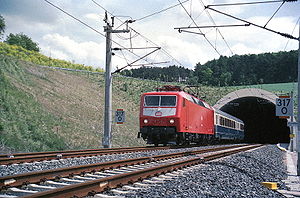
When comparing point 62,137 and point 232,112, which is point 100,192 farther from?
point 232,112

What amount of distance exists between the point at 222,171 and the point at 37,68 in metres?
33.9

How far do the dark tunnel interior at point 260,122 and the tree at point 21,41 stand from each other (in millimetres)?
57732

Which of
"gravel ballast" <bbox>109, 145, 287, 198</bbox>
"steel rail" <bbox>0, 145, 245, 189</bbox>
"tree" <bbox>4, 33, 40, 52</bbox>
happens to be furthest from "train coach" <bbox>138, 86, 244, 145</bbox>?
"tree" <bbox>4, 33, 40, 52</bbox>

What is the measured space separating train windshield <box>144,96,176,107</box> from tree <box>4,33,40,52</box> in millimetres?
77128

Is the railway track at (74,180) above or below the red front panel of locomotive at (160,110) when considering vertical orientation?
below

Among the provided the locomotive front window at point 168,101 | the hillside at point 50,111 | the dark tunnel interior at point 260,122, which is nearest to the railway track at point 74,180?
the hillside at point 50,111

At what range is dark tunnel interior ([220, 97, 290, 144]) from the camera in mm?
57281

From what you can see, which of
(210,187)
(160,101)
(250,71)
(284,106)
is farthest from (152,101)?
(250,71)

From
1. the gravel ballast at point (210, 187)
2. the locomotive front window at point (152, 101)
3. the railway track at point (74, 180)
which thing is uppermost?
the locomotive front window at point (152, 101)

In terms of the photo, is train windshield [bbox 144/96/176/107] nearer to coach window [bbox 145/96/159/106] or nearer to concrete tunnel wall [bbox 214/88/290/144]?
coach window [bbox 145/96/159/106]

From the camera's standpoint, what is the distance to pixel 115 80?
56.8 metres

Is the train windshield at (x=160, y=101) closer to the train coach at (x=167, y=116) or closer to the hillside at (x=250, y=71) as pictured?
the train coach at (x=167, y=116)

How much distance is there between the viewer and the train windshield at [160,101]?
69.8 feet

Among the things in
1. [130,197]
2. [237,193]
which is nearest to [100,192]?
[130,197]
